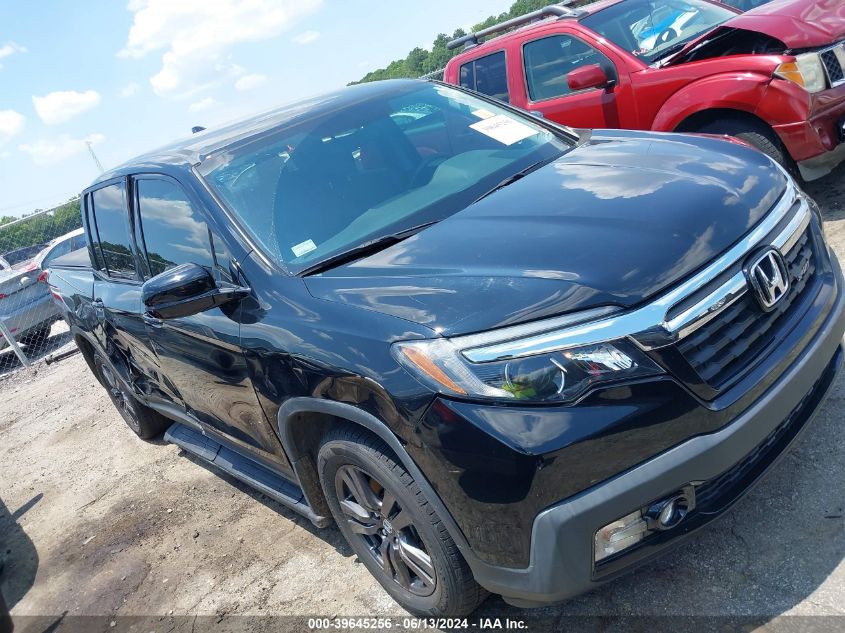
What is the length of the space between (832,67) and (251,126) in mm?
3746

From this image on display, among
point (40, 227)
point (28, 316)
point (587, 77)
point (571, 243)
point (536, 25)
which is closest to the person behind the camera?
point (571, 243)

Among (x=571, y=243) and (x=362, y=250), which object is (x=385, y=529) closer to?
(x=362, y=250)

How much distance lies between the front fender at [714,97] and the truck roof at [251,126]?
2.23 meters

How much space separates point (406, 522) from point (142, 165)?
240 centimetres

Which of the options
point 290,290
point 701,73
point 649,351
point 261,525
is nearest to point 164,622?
point 261,525

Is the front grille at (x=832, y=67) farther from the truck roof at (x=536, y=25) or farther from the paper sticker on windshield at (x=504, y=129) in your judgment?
the paper sticker on windshield at (x=504, y=129)

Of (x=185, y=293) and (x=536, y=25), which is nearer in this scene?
(x=185, y=293)

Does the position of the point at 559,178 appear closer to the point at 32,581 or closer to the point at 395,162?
the point at 395,162

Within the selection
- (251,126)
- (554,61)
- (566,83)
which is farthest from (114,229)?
(554,61)

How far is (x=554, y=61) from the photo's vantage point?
6000mm

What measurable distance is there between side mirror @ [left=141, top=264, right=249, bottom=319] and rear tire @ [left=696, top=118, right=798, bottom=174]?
12.0 feet

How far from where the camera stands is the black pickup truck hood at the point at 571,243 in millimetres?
1942

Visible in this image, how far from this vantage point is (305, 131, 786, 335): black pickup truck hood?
1942 millimetres

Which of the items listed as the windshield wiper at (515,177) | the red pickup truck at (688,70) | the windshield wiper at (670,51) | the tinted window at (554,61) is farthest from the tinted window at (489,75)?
the windshield wiper at (515,177)
